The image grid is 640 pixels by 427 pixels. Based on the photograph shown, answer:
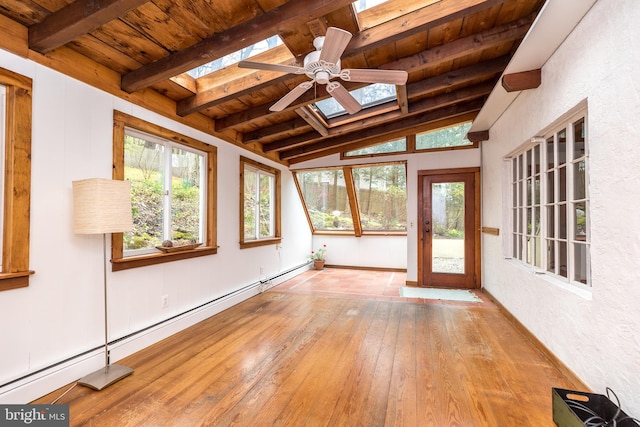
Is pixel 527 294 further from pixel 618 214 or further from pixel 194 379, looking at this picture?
pixel 194 379

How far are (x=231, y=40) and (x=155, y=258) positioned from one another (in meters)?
2.01

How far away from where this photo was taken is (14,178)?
1930 mm

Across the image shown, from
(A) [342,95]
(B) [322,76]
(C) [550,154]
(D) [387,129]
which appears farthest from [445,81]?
(B) [322,76]

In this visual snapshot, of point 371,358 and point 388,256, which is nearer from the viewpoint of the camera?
point 371,358

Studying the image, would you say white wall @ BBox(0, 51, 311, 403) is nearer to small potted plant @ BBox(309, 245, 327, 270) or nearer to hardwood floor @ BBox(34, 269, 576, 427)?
hardwood floor @ BBox(34, 269, 576, 427)

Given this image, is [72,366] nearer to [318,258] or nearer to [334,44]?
[334,44]

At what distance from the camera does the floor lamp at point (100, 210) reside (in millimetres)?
2100

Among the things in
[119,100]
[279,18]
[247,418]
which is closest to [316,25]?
[279,18]

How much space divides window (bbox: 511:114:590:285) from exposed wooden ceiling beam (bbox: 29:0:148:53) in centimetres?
306

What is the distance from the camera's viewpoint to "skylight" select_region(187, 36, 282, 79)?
2.58m

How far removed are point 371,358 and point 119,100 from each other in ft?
9.96

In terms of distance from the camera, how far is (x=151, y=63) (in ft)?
8.21

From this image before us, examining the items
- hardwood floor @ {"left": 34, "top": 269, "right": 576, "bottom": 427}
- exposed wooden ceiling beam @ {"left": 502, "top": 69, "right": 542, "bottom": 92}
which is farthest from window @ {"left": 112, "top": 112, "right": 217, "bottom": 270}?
exposed wooden ceiling beam @ {"left": 502, "top": 69, "right": 542, "bottom": 92}

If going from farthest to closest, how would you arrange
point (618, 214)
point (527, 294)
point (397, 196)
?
point (397, 196), point (527, 294), point (618, 214)
